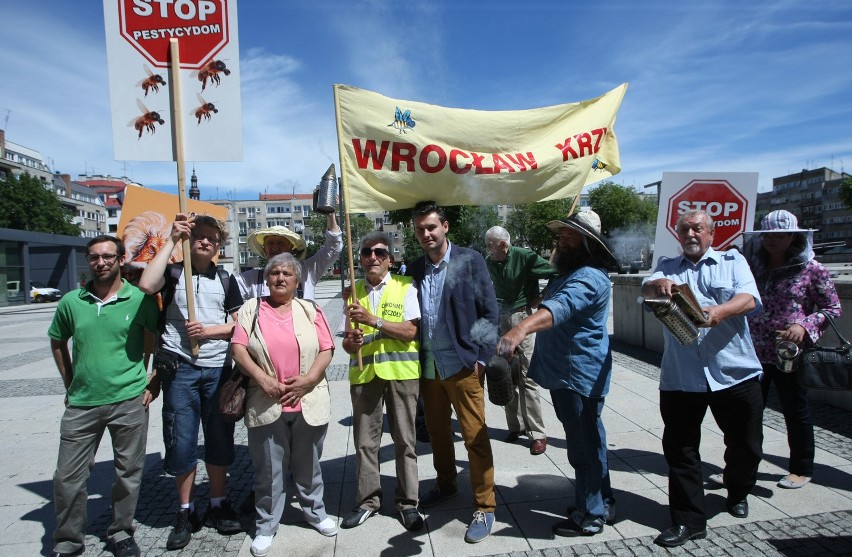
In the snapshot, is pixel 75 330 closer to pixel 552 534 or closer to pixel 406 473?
pixel 406 473

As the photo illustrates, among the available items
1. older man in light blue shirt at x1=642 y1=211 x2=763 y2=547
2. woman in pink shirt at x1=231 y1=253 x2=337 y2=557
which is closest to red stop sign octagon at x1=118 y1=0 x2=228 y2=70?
woman in pink shirt at x1=231 y1=253 x2=337 y2=557

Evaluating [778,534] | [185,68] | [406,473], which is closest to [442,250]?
[406,473]

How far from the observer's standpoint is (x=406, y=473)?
3312 millimetres

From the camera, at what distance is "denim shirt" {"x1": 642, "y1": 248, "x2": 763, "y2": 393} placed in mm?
2986

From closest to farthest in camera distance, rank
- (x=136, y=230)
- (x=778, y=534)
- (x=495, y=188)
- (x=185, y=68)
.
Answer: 1. (x=778, y=534)
2. (x=185, y=68)
3. (x=495, y=188)
4. (x=136, y=230)

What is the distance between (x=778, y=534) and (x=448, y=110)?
3.30 meters

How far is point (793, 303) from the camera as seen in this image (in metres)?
3.62

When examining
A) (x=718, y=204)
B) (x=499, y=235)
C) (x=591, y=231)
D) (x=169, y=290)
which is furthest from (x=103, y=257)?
(x=718, y=204)

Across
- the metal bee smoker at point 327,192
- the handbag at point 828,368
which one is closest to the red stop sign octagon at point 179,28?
the metal bee smoker at point 327,192

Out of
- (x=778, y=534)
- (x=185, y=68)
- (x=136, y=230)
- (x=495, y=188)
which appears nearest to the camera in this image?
(x=778, y=534)

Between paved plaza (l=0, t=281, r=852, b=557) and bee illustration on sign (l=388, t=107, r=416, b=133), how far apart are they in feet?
8.54

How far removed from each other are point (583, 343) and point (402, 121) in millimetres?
1802

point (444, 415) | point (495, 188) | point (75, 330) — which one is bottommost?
point (444, 415)

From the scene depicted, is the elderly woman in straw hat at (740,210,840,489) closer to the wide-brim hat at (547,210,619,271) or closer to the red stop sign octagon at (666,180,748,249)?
the wide-brim hat at (547,210,619,271)
